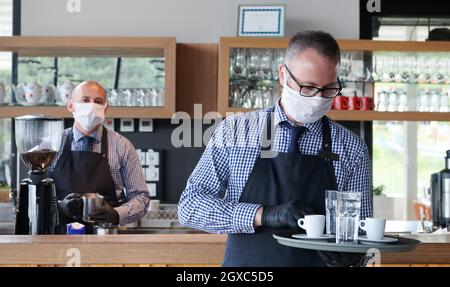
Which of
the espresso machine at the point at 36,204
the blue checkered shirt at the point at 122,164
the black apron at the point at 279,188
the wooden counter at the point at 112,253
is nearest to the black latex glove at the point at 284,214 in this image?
the black apron at the point at 279,188

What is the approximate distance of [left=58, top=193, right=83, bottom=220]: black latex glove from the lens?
4363 mm

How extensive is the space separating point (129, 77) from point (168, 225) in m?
1.16

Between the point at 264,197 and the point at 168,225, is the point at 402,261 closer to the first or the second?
the point at 264,197

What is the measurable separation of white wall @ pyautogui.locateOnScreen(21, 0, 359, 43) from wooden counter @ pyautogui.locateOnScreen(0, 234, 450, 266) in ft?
11.6

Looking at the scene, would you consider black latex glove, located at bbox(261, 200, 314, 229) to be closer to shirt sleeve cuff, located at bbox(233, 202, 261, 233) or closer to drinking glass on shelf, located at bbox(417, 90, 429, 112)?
shirt sleeve cuff, located at bbox(233, 202, 261, 233)

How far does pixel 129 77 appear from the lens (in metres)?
6.46

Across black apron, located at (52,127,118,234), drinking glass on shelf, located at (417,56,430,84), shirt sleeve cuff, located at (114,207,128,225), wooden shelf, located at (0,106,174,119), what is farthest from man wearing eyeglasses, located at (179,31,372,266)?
drinking glass on shelf, located at (417,56,430,84)

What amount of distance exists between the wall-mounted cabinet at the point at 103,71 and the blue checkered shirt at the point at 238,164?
11.0 feet

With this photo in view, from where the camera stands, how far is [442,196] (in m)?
5.08

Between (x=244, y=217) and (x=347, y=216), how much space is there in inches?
12.6

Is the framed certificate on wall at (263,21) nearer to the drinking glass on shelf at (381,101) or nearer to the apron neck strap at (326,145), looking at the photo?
the drinking glass on shelf at (381,101)

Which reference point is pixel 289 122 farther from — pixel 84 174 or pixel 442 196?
pixel 442 196

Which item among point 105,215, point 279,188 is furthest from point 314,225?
point 105,215

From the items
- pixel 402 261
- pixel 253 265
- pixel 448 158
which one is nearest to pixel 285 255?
pixel 253 265
